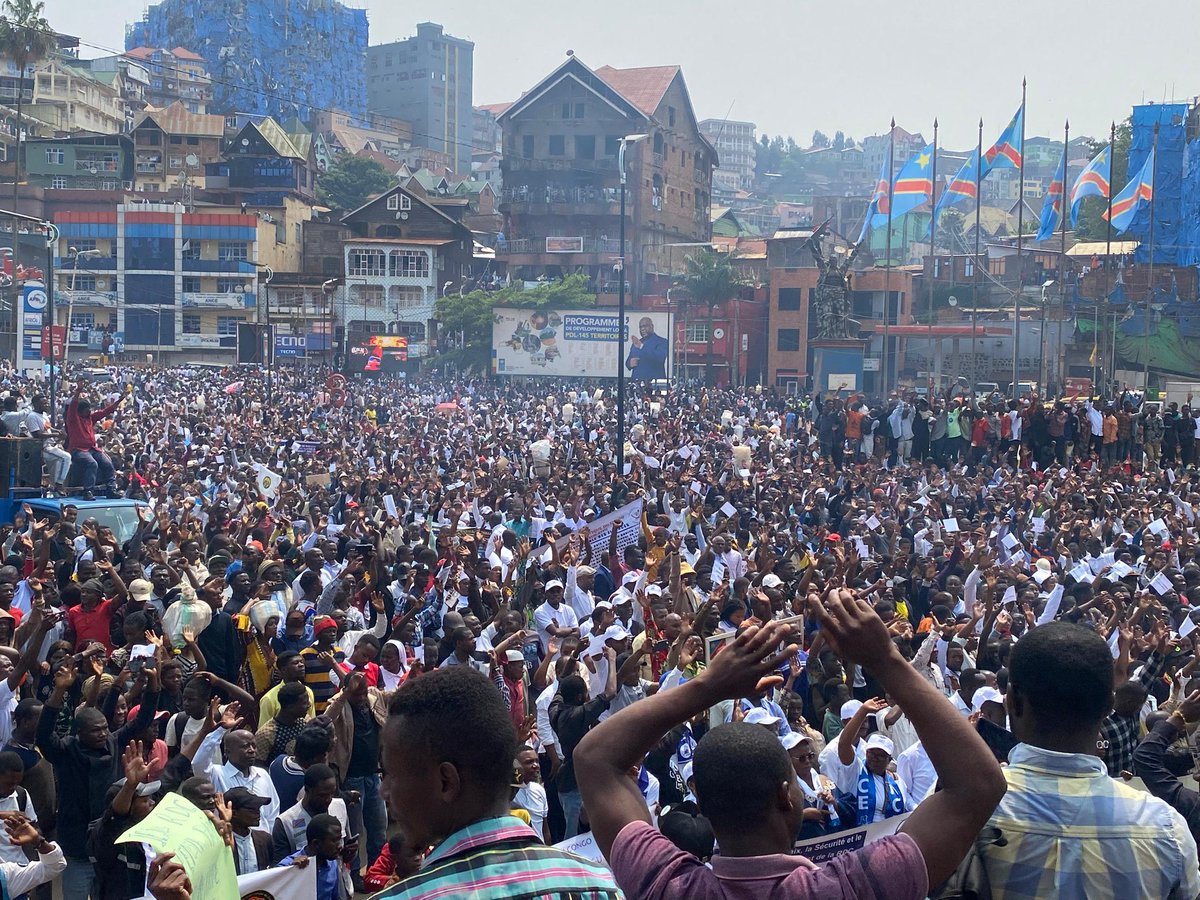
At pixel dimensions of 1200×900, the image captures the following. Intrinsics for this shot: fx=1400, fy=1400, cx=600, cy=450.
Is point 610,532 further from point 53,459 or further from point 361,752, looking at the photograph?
point 53,459

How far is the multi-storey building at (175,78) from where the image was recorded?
113m

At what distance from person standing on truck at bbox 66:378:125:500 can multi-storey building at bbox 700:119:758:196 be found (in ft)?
520

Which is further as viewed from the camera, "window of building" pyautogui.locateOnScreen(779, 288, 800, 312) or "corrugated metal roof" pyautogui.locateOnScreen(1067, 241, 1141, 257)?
"window of building" pyautogui.locateOnScreen(779, 288, 800, 312)

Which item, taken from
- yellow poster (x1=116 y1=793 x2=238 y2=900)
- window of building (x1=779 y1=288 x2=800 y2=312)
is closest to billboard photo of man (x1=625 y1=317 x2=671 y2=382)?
window of building (x1=779 y1=288 x2=800 y2=312)

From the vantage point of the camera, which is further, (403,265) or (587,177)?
(587,177)

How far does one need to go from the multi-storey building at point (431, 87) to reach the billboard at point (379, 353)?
3046 inches

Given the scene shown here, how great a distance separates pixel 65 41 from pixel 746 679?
97.2 metres

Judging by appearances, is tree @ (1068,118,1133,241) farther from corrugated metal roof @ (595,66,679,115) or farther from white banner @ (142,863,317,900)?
white banner @ (142,863,317,900)

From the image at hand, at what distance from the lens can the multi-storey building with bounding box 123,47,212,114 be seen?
112625 millimetres

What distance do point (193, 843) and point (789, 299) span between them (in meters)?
55.2

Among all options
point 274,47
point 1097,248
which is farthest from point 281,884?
point 274,47

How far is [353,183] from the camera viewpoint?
85750 mm

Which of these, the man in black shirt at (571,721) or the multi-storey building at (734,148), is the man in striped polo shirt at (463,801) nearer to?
the man in black shirt at (571,721)

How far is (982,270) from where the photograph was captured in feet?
201
